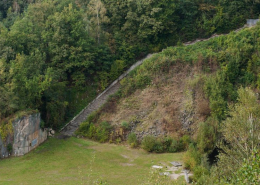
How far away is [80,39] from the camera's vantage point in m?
28.0

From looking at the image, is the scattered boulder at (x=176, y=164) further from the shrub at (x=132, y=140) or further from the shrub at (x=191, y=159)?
the shrub at (x=132, y=140)

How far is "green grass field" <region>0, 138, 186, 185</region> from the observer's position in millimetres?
18891

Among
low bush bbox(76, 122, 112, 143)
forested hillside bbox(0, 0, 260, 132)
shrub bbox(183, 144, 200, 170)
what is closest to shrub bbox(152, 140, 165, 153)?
shrub bbox(183, 144, 200, 170)

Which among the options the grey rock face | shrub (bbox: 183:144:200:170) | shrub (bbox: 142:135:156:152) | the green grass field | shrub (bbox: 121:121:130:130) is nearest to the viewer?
the green grass field

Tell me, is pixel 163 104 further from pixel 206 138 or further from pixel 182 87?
pixel 206 138

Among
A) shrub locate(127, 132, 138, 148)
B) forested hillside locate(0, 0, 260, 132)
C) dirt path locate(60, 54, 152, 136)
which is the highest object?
forested hillside locate(0, 0, 260, 132)

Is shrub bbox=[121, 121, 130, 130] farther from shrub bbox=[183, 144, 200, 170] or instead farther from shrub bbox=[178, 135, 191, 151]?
shrub bbox=[183, 144, 200, 170]

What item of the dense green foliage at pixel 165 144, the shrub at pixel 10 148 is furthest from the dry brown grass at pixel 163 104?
the shrub at pixel 10 148

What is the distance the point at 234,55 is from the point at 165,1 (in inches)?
375

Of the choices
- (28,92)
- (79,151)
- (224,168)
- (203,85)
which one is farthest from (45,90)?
(224,168)

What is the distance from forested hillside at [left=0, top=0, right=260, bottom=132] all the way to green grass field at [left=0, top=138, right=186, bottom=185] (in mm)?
3363

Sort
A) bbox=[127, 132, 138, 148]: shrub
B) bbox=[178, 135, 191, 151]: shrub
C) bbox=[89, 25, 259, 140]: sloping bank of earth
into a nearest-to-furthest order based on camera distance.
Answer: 1. bbox=[178, 135, 191, 151]: shrub
2. bbox=[127, 132, 138, 148]: shrub
3. bbox=[89, 25, 259, 140]: sloping bank of earth

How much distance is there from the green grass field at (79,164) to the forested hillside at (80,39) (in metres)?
3.36

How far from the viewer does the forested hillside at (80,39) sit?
2402 cm
